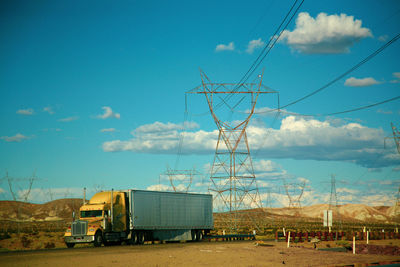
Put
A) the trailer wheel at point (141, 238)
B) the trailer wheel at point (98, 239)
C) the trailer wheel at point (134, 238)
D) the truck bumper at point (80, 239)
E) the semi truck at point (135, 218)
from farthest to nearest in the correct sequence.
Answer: the trailer wheel at point (141, 238) < the trailer wheel at point (134, 238) < the semi truck at point (135, 218) < the trailer wheel at point (98, 239) < the truck bumper at point (80, 239)

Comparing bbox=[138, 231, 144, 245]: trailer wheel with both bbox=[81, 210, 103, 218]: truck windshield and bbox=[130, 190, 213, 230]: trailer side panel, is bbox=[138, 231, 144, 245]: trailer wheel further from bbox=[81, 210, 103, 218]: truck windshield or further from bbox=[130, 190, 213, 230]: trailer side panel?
bbox=[81, 210, 103, 218]: truck windshield

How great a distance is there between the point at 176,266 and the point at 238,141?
30380 millimetres

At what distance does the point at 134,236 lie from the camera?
4094cm

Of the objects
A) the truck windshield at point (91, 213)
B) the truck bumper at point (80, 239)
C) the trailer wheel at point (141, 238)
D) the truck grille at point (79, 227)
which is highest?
the truck windshield at point (91, 213)

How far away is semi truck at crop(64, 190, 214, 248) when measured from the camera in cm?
3789

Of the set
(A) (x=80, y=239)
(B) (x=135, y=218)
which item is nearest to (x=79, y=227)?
(A) (x=80, y=239)

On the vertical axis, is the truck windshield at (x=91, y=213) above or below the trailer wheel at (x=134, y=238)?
above

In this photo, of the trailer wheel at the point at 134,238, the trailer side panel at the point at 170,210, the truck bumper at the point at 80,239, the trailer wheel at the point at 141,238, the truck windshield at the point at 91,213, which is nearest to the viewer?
the truck bumper at the point at 80,239

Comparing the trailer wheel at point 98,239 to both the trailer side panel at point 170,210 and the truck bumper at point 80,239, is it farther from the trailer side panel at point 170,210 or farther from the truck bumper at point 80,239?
the trailer side panel at point 170,210

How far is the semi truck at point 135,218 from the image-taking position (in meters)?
37.9

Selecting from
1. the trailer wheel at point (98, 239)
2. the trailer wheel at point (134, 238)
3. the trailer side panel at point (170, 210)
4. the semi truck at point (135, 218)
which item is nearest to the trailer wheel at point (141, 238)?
the semi truck at point (135, 218)

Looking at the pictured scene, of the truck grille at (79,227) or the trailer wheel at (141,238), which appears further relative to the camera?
the trailer wheel at (141,238)

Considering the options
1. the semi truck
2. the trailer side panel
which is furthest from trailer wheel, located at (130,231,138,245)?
the trailer side panel

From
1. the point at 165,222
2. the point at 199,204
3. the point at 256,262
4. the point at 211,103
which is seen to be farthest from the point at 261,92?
the point at 256,262
